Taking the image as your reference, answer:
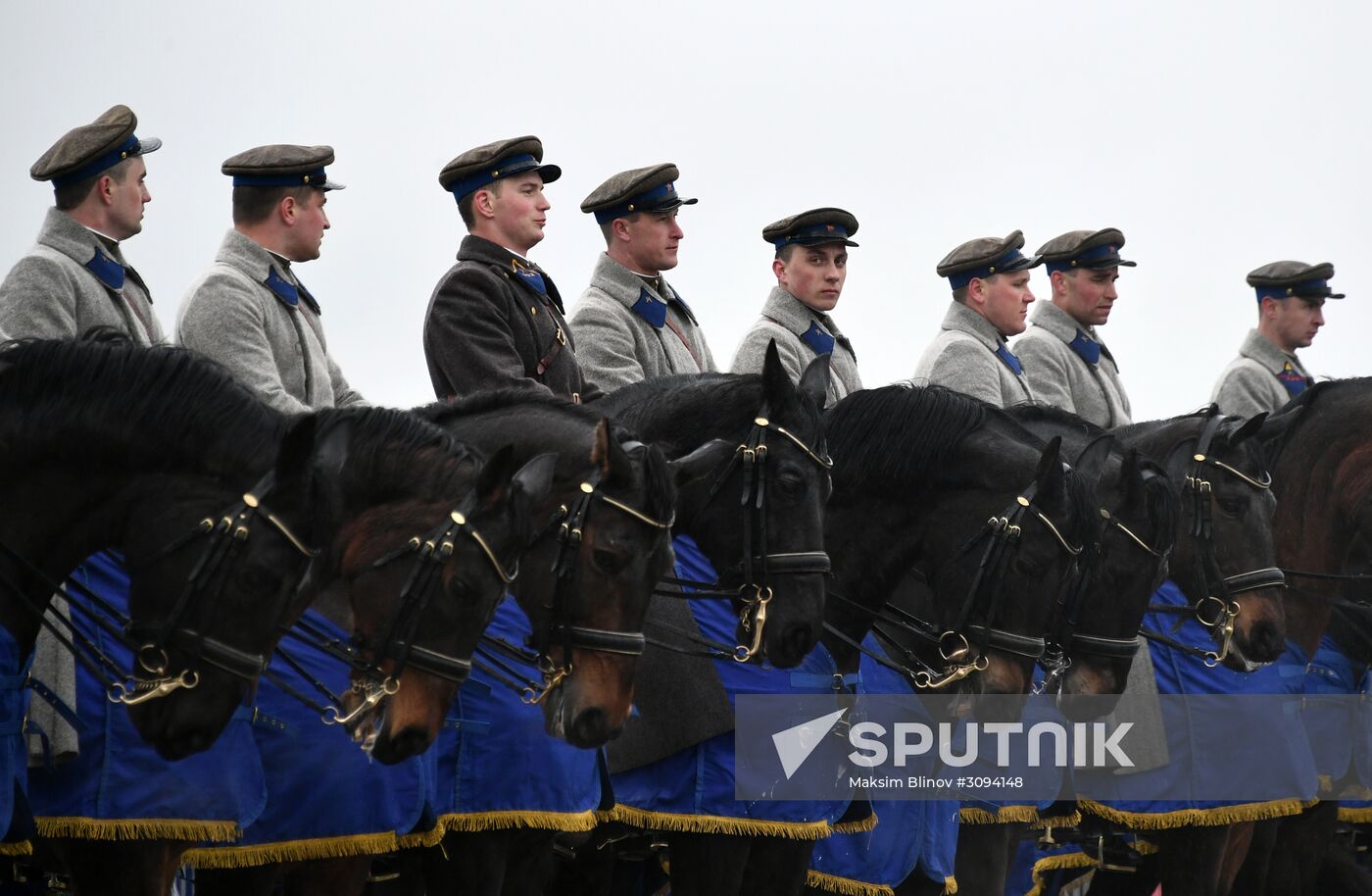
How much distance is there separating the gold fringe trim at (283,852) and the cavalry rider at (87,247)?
1.52 m

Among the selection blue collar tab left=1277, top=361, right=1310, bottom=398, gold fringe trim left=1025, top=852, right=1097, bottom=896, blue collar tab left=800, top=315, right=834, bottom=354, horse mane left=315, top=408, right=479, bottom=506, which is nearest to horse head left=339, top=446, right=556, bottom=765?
horse mane left=315, top=408, right=479, bottom=506

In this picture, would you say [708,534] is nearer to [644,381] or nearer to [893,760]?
[644,381]

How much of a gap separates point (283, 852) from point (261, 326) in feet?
5.45

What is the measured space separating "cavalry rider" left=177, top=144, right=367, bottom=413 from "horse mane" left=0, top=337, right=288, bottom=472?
107 centimetres

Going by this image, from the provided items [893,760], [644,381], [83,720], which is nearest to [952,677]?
[893,760]

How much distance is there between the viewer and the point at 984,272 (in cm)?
923

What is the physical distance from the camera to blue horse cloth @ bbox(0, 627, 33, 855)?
500 centimetres

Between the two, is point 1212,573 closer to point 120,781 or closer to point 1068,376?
point 1068,376

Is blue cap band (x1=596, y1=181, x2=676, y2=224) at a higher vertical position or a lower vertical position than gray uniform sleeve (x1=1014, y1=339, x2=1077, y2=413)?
higher

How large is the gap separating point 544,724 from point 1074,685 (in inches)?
91.1

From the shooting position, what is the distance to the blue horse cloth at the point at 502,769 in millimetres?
6180

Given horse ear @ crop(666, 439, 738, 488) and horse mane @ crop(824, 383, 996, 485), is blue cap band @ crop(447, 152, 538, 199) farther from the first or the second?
horse ear @ crop(666, 439, 738, 488)

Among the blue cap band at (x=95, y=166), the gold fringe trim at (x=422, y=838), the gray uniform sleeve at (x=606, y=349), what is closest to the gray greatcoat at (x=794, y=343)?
the gray uniform sleeve at (x=606, y=349)

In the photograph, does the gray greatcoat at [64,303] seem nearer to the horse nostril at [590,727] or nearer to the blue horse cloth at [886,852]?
the horse nostril at [590,727]
